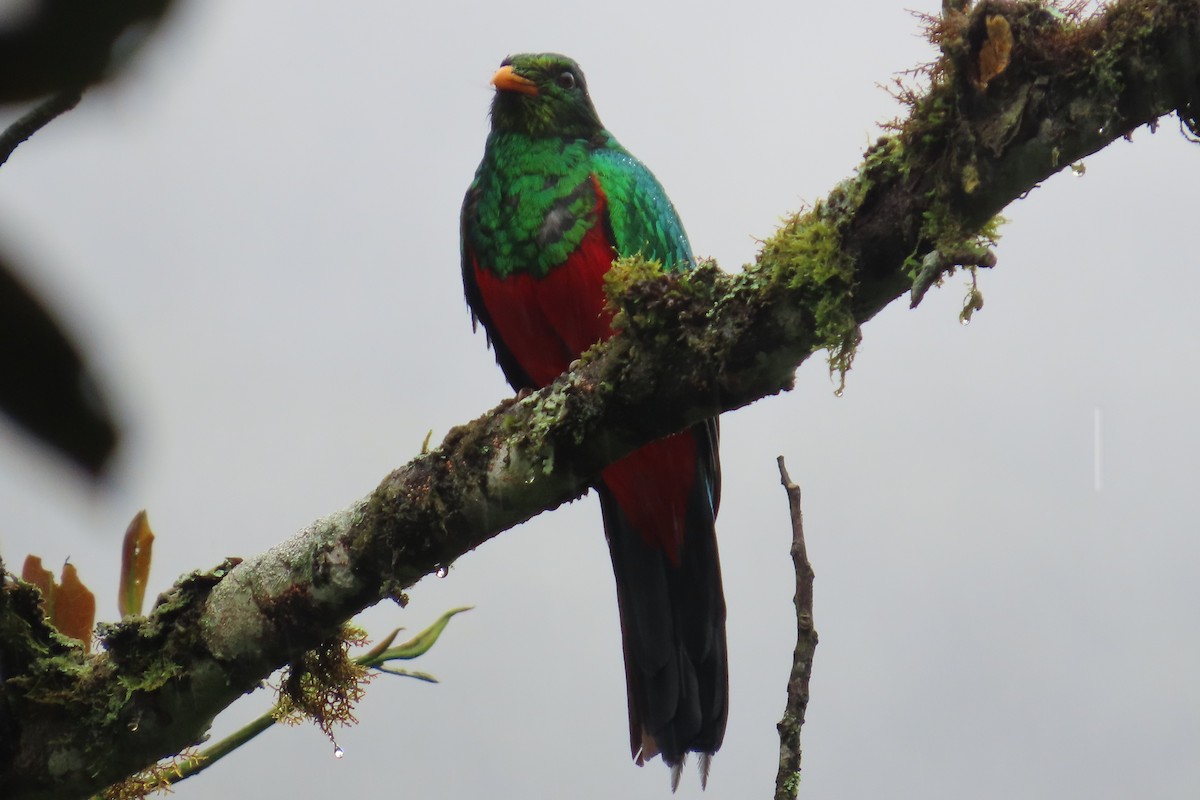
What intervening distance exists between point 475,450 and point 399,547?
25 centimetres

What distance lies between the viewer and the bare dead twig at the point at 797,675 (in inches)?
76.8

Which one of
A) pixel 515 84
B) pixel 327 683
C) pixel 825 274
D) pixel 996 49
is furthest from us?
pixel 515 84

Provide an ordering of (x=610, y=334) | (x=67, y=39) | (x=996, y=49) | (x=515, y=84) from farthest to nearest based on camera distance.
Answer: (x=515, y=84) < (x=610, y=334) < (x=996, y=49) < (x=67, y=39)

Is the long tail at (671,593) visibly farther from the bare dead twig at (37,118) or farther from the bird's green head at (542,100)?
the bare dead twig at (37,118)

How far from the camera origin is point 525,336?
3383mm

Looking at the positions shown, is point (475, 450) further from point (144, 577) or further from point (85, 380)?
point (85, 380)

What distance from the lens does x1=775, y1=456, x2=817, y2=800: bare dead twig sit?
1950mm

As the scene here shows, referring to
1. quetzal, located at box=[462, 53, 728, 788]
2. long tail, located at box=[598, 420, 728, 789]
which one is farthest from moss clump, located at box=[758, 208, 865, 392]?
long tail, located at box=[598, 420, 728, 789]

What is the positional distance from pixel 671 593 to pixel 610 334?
2.61 feet

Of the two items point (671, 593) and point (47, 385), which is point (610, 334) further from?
point (47, 385)

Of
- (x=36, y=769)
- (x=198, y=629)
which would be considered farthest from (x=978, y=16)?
(x=36, y=769)

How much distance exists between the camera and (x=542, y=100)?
369 cm

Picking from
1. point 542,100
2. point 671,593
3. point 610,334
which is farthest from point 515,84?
point 671,593

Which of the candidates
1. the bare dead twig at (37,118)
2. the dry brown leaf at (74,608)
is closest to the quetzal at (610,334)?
the dry brown leaf at (74,608)
